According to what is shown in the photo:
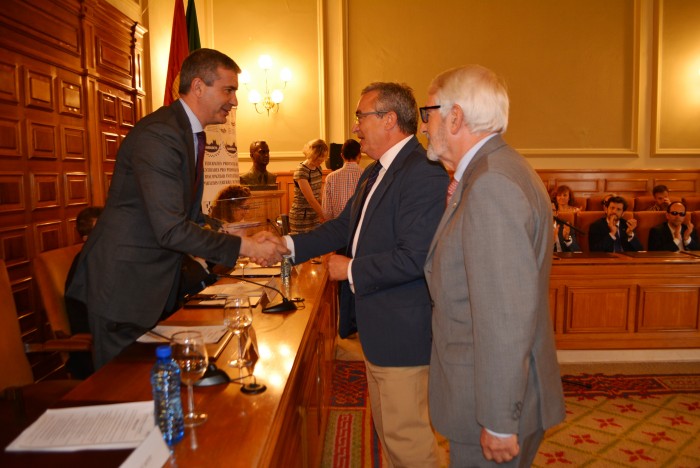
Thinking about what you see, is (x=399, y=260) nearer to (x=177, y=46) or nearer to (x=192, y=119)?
(x=192, y=119)

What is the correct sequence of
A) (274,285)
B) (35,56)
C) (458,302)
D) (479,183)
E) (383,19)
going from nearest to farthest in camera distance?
(479,183)
(458,302)
(274,285)
(35,56)
(383,19)

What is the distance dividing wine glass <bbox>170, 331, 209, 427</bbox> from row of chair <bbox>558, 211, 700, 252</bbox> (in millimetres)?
4632

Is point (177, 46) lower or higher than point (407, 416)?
higher

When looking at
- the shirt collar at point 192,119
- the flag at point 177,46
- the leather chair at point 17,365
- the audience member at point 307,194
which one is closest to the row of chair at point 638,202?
the audience member at point 307,194

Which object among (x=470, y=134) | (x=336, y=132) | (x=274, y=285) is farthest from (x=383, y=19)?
(x=470, y=134)

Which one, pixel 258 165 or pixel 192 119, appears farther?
pixel 258 165

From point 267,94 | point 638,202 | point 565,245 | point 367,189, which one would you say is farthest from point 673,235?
point 267,94

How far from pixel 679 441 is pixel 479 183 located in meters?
2.70

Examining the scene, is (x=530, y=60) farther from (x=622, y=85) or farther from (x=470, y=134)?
(x=470, y=134)

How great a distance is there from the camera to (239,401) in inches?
54.5

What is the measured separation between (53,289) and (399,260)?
1852 mm

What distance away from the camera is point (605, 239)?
4988 mm

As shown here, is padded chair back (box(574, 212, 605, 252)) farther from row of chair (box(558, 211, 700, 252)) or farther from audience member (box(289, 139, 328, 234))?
audience member (box(289, 139, 328, 234))

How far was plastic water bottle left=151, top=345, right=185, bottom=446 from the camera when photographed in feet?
3.87
